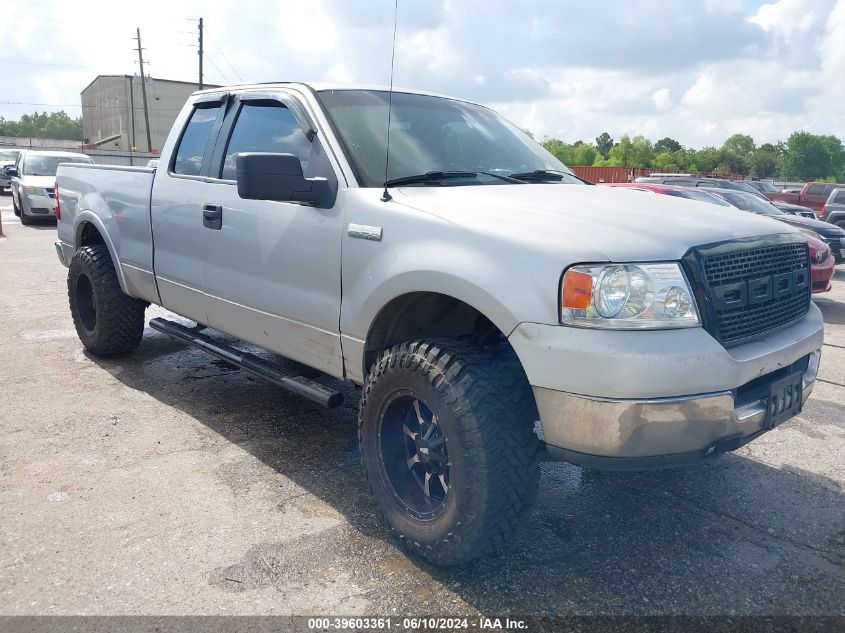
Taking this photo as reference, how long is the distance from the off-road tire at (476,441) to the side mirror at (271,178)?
0.90 m

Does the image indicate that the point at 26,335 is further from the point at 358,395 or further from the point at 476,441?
the point at 476,441

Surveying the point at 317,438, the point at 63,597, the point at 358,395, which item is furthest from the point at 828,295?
the point at 63,597

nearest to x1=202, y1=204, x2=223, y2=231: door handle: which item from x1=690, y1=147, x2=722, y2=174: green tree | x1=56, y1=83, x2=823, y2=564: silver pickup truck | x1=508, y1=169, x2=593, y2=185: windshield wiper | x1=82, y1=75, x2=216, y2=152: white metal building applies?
x1=56, y1=83, x2=823, y2=564: silver pickup truck

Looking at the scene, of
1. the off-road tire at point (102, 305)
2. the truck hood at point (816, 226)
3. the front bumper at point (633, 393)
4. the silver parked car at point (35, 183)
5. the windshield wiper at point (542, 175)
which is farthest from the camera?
the silver parked car at point (35, 183)

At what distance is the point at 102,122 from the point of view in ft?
221

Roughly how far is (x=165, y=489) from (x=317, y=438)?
3.18 feet

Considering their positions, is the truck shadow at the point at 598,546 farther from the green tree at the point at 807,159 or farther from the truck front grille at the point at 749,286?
the green tree at the point at 807,159

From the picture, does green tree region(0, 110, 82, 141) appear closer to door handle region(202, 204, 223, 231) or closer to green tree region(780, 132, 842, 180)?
green tree region(780, 132, 842, 180)

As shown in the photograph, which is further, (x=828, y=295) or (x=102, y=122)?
(x=102, y=122)

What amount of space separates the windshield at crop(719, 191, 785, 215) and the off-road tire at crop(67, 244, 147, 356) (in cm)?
1015

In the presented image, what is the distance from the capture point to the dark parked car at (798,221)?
1155 centimetres

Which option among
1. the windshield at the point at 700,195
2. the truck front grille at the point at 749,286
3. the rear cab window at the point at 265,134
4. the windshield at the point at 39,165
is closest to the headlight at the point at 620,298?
the truck front grille at the point at 749,286

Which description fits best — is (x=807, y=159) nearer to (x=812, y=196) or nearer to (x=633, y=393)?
(x=812, y=196)

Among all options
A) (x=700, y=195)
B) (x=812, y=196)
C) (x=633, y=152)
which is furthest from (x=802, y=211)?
(x=633, y=152)
